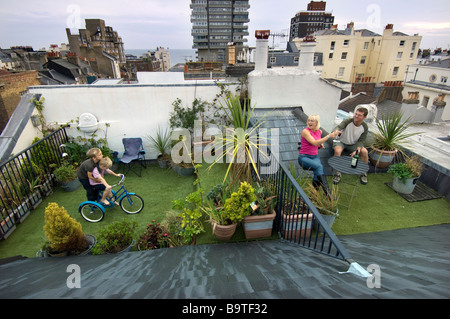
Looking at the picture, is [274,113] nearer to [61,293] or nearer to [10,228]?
[61,293]

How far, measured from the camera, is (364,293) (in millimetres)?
1319

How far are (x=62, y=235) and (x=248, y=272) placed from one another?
2.50 metres

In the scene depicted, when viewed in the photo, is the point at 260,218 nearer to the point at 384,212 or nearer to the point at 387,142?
the point at 384,212

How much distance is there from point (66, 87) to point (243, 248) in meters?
5.70

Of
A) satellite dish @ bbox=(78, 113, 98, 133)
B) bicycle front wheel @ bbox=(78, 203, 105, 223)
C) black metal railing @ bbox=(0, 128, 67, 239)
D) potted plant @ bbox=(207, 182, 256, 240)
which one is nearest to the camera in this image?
potted plant @ bbox=(207, 182, 256, 240)

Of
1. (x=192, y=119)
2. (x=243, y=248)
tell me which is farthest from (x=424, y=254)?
(x=192, y=119)

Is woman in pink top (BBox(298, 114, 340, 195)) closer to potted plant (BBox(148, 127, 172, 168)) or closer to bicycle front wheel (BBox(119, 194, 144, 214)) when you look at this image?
bicycle front wheel (BBox(119, 194, 144, 214))

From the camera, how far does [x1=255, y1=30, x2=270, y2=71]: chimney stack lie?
16.3ft

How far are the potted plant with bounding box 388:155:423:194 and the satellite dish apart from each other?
658 cm

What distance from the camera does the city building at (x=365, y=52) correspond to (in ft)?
99.5

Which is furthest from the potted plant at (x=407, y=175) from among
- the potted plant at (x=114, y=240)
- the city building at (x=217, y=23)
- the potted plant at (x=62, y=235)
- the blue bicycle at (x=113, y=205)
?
the city building at (x=217, y=23)

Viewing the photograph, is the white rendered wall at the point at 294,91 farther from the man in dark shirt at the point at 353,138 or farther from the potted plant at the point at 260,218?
the potted plant at the point at 260,218

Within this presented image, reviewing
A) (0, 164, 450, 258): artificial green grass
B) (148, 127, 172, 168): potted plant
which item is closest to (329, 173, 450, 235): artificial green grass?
(0, 164, 450, 258): artificial green grass
